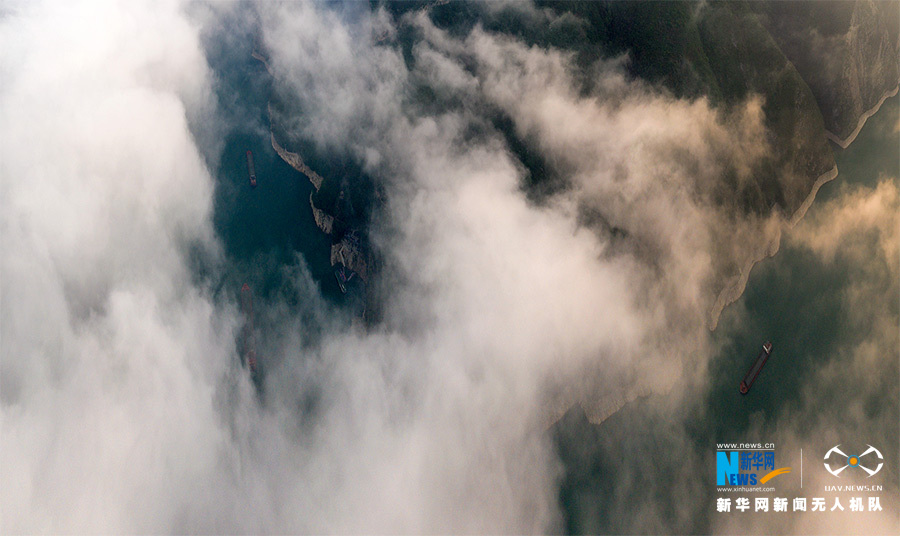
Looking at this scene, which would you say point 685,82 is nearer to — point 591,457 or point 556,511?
point 591,457

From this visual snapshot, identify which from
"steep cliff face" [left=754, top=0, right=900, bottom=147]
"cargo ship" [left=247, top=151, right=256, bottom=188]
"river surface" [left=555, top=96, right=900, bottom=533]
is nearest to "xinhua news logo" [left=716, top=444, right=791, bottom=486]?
"river surface" [left=555, top=96, right=900, bottom=533]

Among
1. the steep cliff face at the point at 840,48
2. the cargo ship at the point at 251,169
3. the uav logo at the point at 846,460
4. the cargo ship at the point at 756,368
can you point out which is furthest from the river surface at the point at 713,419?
the cargo ship at the point at 251,169

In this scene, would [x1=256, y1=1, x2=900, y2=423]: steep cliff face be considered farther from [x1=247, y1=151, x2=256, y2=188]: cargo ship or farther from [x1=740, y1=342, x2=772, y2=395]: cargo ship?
[x1=247, y1=151, x2=256, y2=188]: cargo ship

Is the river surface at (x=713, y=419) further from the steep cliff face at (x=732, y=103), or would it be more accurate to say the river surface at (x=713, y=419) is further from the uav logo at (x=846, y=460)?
the steep cliff face at (x=732, y=103)

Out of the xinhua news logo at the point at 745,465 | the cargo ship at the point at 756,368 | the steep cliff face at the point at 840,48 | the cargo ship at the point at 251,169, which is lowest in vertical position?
the xinhua news logo at the point at 745,465

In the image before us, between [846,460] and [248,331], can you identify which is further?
[248,331]

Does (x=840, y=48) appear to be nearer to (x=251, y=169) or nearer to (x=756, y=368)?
(x=756, y=368)

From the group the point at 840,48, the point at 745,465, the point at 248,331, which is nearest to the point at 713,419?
the point at 745,465
